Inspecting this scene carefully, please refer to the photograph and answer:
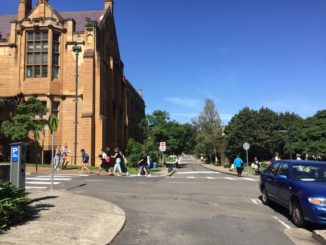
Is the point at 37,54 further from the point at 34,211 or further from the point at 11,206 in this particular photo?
the point at 11,206

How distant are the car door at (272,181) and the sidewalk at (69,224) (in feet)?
14.1

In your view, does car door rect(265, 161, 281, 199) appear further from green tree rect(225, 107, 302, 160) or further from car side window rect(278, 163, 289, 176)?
green tree rect(225, 107, 302, 160)

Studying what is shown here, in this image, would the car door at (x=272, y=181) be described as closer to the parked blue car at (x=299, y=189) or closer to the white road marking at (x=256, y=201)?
the parked blue car at (x=299, y=189)

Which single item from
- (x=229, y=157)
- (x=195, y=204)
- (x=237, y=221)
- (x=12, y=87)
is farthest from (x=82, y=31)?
(x=229, y=157)

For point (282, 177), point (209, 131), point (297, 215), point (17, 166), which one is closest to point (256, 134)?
point (209, 131)

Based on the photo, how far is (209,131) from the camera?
88688 mm

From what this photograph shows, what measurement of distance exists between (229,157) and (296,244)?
66.5 m

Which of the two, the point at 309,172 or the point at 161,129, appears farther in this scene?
the point at 161,129

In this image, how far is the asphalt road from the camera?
726 centimetres

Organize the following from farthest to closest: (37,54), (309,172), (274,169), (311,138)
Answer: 1. (311,138)
2. (37,54)
3. (274,169)
4. (309,172)

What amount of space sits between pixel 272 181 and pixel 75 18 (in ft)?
115

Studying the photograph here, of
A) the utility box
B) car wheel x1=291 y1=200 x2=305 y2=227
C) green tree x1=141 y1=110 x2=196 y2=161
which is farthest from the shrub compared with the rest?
green tree x1=141 y1=110 x2=196 y2=161

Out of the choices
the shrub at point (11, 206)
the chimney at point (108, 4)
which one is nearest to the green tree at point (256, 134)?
the chimney at point (108, 4)

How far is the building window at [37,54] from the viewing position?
116 ft
